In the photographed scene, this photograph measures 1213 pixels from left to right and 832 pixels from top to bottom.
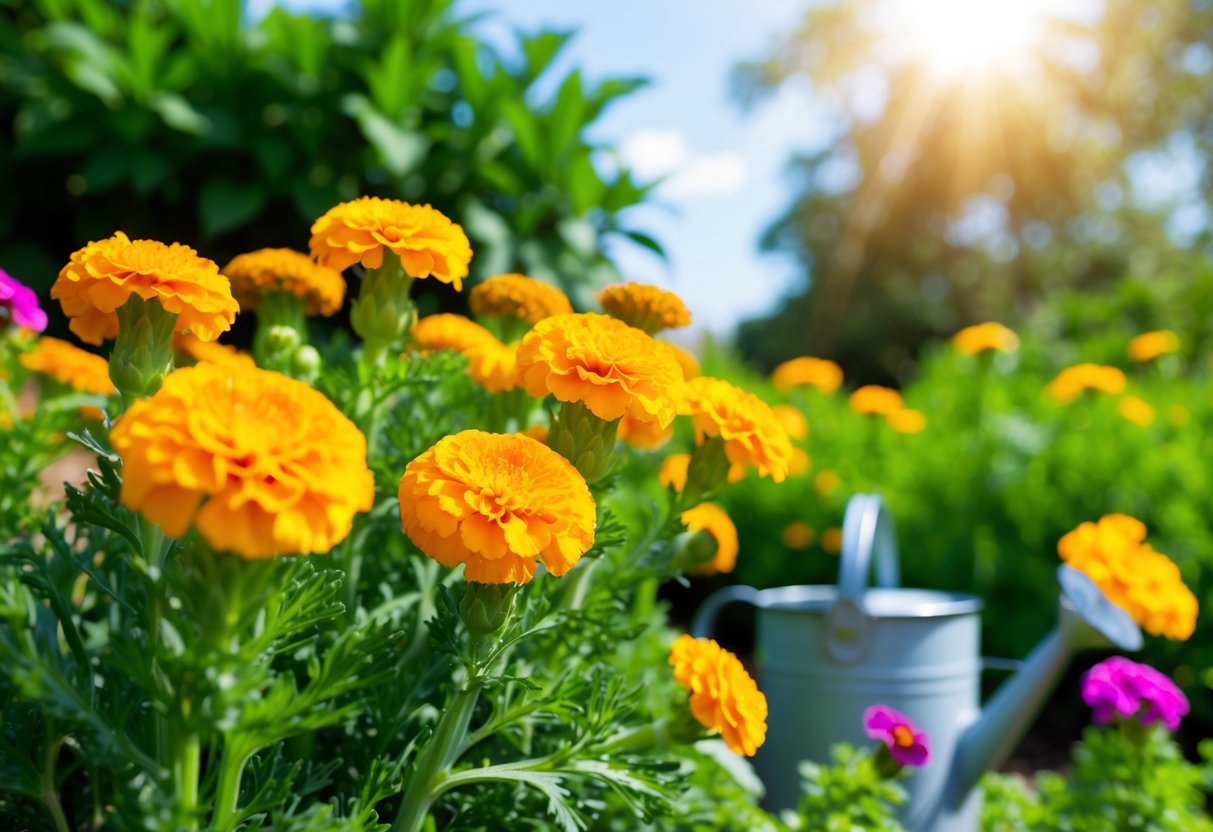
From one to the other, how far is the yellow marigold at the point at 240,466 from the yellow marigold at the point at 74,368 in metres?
0.94

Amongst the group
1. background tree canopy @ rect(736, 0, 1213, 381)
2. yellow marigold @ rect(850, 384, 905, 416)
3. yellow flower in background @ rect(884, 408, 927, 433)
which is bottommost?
yellow flower in background @ rect(884, 408, 927, 433)

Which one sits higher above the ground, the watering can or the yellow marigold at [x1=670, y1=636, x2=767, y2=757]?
the yellow marigold at [x1=670, y1=636, x2=767, y2=757]

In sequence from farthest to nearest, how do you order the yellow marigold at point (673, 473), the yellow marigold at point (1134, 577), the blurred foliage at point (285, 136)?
the blurred foliage at point (285, 136)
the yellow marigold at point (1134, 577)
the yellow marigold at point (673, 473)

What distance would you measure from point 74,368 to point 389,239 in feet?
2.59

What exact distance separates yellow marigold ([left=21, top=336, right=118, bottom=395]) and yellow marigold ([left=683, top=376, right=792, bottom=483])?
0.92 m

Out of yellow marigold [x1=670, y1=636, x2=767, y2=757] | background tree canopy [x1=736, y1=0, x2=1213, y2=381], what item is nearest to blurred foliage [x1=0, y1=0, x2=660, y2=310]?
yellow marigold [x1=670, y1=636, x2=767, y2=757]

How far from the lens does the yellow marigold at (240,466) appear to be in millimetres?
603

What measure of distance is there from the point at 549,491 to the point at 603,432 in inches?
8.7

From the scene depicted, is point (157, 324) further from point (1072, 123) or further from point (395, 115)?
point (1072, 123)

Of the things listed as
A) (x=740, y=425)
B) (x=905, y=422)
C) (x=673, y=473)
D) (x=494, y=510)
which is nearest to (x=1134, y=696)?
(x=673, y=473)

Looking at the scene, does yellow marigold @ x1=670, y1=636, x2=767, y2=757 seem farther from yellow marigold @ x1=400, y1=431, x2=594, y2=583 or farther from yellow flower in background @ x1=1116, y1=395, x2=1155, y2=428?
yellow flower in background @ x1=1116, y1=395, x2=1155, y2=428

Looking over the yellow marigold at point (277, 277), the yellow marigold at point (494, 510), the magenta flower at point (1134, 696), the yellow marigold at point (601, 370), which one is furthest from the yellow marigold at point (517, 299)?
the magenta flower at point (1134, 696)

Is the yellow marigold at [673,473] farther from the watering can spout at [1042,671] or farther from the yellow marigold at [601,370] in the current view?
the watering can spout at [1042,671]

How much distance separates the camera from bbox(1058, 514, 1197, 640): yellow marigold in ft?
5.34
